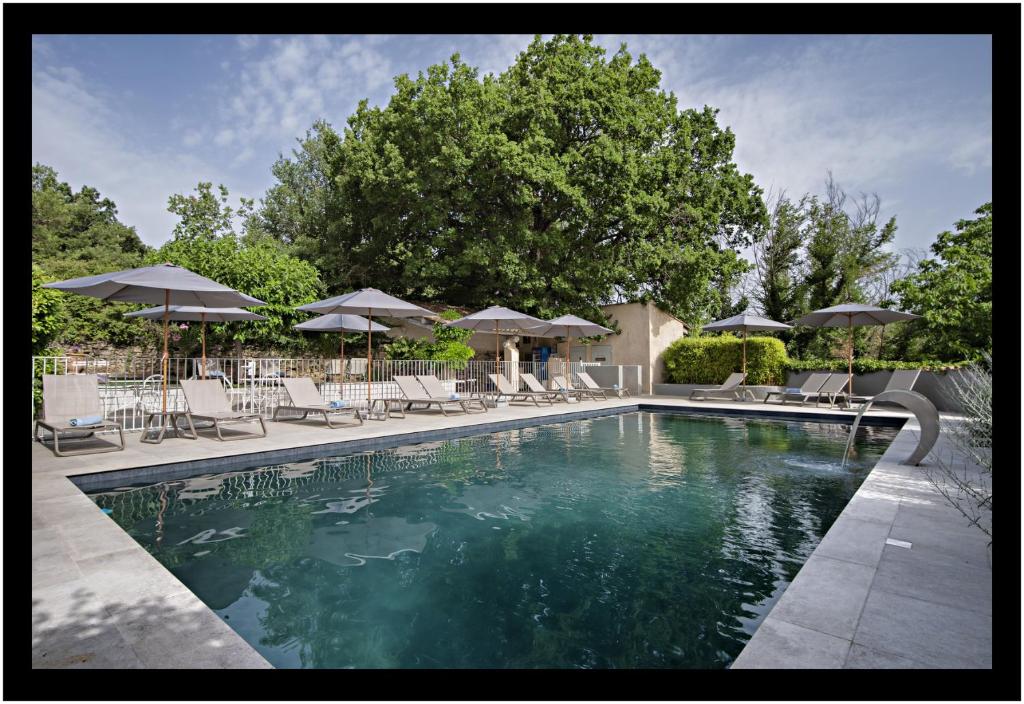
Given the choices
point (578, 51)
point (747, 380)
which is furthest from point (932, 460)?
point (578, 51)

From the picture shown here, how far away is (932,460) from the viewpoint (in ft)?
21.2

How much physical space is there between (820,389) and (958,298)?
553 centimetres

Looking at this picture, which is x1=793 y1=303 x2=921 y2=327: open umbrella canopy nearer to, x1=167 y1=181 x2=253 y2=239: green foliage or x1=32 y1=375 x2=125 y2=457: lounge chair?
x1=32 y1=375 x2=125 y2=457: lounge chair

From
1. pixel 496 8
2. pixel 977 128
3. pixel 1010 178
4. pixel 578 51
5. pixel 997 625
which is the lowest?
pixel 997 625

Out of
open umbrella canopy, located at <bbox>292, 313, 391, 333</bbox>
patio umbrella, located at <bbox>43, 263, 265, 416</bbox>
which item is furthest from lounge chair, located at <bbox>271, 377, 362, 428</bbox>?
open umbrella canopy, located at <bbox>292, 313, 391, 333</bbox>

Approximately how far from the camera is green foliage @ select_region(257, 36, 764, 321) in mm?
19469

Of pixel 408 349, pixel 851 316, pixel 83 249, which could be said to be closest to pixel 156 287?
pixel 408 349

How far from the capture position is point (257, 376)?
1460 cm

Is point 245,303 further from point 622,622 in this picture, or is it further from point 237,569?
point 622,622

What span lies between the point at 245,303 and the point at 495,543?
6396 mm

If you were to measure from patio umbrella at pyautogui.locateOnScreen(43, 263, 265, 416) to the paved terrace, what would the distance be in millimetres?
3299

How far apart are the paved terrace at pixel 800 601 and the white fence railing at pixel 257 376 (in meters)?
4.57

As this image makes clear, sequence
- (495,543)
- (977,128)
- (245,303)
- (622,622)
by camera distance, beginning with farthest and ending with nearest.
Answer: (245,303) → (495,543) → (622,622) → (977,128)

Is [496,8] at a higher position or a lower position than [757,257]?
lower
